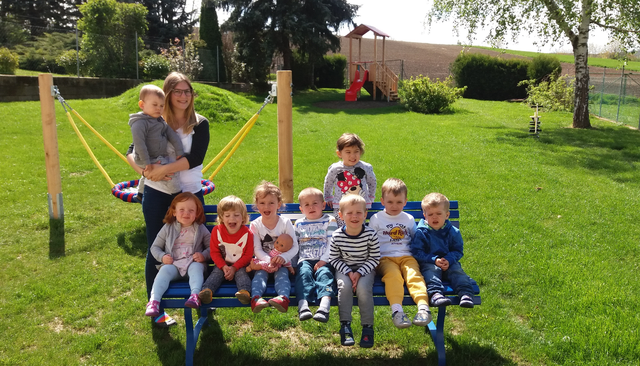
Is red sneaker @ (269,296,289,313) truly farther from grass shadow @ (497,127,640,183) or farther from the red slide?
the red slide

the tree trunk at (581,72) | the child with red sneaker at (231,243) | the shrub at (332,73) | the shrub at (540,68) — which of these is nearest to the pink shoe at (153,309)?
the child with red sneaker at (231,243)

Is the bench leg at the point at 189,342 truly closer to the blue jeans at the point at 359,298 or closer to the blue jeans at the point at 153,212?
the blue jeans at the point at 153,212

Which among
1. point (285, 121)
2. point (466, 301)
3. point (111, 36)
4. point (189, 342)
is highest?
point (111, 36)

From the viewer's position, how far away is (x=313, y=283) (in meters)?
3.27

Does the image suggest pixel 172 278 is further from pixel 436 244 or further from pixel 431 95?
pixel 431 95

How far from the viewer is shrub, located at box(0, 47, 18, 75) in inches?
608

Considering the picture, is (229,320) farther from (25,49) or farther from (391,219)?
(25,49)

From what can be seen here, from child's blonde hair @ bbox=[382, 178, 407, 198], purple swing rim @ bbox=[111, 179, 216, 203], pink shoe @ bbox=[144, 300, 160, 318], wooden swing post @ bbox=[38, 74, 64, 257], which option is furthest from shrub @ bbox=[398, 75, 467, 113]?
pink shoe @ bbox=[144, 300, 160, 318]

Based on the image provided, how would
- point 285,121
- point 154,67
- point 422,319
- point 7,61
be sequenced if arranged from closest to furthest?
point 422,319 < point 285,121 < point 7,61 < point 154,67

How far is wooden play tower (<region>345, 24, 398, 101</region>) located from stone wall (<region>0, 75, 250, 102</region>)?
36.0ft

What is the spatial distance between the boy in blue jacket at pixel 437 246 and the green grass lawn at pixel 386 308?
0.60m

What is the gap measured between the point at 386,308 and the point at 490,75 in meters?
26.3

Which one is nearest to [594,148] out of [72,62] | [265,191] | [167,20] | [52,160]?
[265,191]

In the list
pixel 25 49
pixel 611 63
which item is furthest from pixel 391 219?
pixel 611 63
